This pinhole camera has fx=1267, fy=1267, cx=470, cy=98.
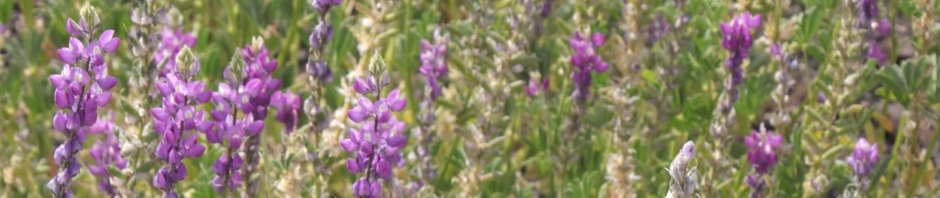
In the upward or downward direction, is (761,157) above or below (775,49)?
below

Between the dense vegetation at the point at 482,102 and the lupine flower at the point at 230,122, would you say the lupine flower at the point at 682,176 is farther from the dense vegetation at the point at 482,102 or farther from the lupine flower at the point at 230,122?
the lupine flower at the point at 230,122

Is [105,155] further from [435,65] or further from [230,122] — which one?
[230,122]

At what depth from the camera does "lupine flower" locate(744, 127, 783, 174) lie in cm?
224

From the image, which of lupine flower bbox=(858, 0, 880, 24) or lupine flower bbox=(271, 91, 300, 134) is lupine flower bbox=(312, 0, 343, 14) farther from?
lupine flower bbox=(858, 0, 880, 24)

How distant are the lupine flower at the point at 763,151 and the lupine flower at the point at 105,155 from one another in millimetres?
1091

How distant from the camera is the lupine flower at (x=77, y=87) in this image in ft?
5.02

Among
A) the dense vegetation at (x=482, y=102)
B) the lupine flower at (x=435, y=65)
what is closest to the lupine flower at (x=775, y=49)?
the dense vegetation at (x=482, y=102)

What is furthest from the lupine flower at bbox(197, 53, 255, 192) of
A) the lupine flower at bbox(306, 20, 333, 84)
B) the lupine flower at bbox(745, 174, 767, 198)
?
the lupine flower at bbox(745, 174, 767, 198)

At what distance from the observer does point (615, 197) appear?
2.42 metres

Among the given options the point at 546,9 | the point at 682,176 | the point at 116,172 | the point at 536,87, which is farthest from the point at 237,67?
the point at 546,9

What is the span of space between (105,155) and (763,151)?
4.01 ft

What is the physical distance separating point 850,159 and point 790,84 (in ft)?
0.61

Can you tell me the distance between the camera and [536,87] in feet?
8.99

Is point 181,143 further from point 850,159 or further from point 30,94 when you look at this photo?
point 30,94
